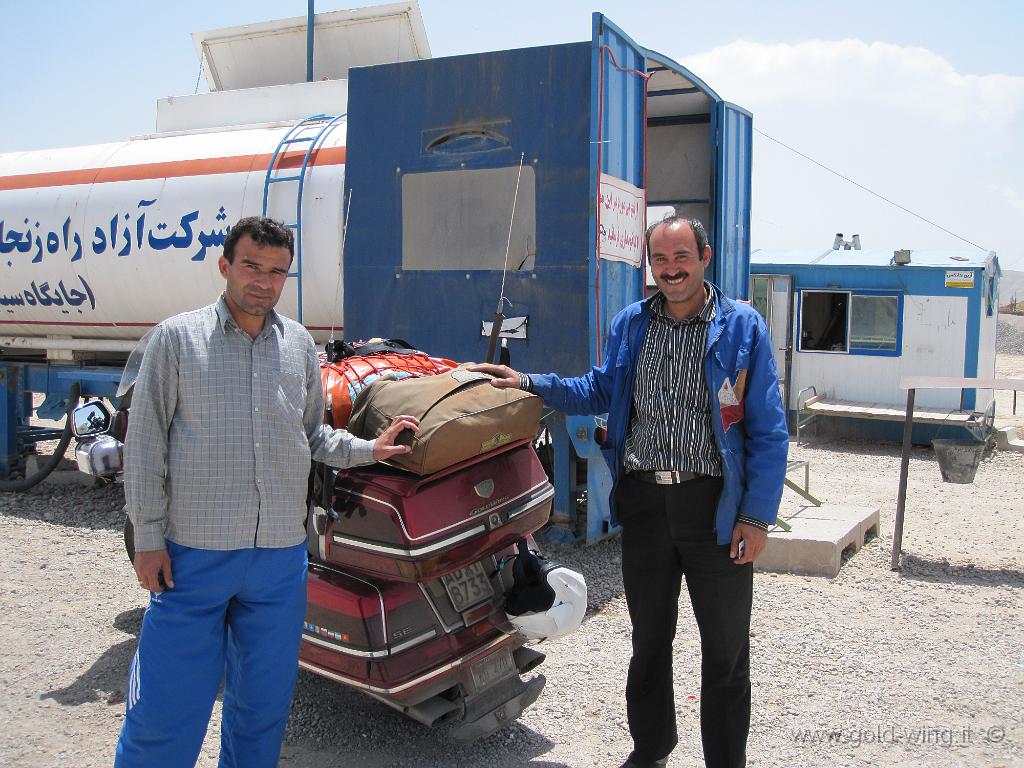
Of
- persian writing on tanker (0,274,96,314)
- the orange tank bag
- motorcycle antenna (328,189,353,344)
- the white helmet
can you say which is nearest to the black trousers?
the white helmet

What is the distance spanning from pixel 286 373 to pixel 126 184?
212 inches

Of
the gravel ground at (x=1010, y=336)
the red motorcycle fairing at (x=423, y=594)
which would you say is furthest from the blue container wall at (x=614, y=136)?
the gravel ground at (x=1010, y=336)

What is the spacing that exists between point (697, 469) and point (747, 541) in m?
0.28

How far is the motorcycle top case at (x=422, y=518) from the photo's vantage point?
3180mm

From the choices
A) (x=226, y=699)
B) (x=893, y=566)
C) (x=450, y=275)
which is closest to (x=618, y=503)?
(x=226, y=699)

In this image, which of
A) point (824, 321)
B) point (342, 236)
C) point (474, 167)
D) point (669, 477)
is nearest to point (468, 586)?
point (669, 477)

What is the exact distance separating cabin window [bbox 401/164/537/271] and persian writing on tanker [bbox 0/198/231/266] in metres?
1.77

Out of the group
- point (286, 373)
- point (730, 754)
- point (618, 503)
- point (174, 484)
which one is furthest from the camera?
point (618, 503)

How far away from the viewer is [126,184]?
7.32 metres

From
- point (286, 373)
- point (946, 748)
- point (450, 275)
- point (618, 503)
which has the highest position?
point (450, 275)

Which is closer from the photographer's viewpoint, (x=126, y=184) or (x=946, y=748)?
→ (x=946, y=748)

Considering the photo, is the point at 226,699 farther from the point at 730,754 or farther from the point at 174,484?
the point at 730,754

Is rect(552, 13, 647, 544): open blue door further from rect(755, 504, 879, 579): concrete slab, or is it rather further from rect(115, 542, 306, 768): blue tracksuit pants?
rect(115, 542, 306, 768): blue tracksuit pants

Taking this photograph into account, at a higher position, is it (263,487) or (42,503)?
(263,487)
